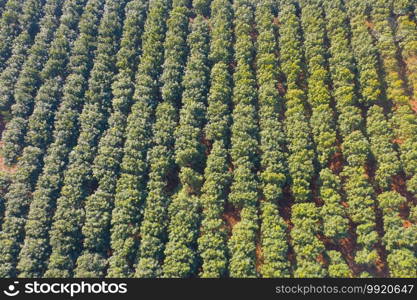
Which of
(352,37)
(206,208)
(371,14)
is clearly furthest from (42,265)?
(371,14)

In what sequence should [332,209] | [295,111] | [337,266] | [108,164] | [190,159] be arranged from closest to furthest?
1. [337,266]
2. [332,209]
3. [108,164]
4. [190,159]
5. [295,111]

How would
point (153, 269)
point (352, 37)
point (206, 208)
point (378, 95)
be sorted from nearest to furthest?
1. point (153, 269)
2. point (206, 208)
3. point (378, 95)
4. point (352, 37)

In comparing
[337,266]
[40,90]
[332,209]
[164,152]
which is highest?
[40,90]

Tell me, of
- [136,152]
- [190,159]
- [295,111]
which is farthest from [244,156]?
[136,152]

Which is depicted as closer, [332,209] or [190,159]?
[332,209]

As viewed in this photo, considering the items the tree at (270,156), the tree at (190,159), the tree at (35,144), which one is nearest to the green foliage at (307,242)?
the tree at (270,156)

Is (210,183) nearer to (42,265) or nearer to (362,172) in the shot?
(362,172)

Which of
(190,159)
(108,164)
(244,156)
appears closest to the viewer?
(244,156)

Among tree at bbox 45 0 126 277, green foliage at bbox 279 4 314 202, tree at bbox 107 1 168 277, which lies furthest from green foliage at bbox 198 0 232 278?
tree at bbox 45 0 126 277

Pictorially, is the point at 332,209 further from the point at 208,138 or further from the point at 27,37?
A: the point at 27,37
